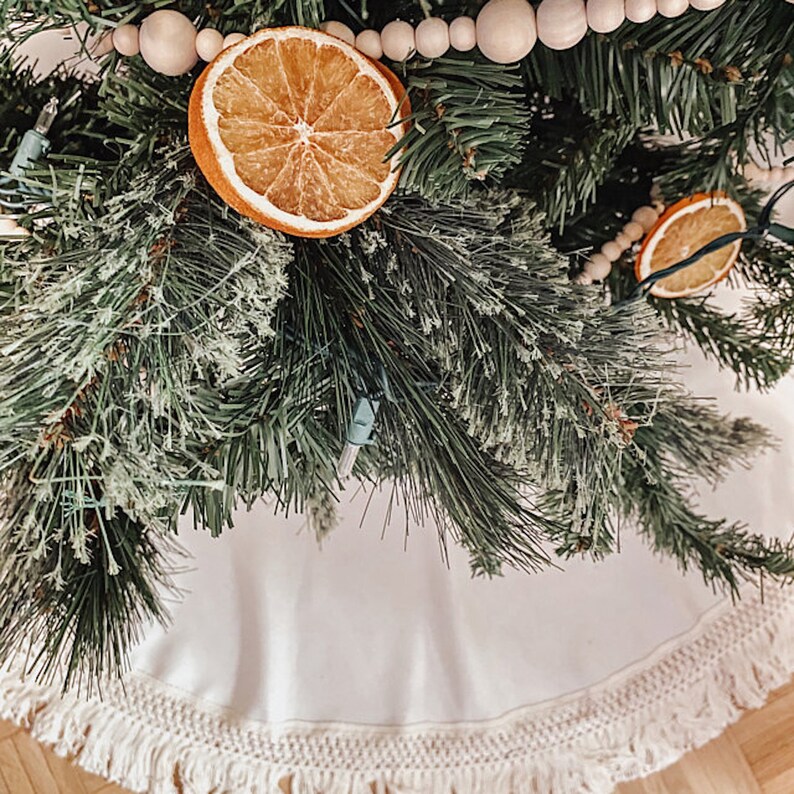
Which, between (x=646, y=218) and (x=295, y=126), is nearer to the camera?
(x=295, y=126)

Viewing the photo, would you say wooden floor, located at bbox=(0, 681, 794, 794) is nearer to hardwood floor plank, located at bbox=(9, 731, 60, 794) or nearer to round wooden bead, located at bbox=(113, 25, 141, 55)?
hardwood floor plank, located at bbox=(9, 731, 60, 794)

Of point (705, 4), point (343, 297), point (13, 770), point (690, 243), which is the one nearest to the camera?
point (705, 4)

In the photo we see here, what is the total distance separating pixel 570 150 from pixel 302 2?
0.77 feet

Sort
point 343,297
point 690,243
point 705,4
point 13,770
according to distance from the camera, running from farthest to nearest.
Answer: point 13,770, point 690,243, point 343,297, point 705,4

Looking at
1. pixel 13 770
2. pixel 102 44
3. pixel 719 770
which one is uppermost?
pixel 102 44

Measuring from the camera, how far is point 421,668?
859mm

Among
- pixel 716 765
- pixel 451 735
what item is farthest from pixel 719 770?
pixel 451 735

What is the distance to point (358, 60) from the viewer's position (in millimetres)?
356

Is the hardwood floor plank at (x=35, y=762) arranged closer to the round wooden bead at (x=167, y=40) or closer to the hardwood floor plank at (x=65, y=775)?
the hardwood floor plank at (x=65, y=775)

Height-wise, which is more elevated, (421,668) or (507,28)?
(507,28)

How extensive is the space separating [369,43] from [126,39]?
106 millimetres

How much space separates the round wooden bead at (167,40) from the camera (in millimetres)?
350

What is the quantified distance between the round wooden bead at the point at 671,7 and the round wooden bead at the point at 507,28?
0.16 ft

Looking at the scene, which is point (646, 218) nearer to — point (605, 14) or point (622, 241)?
point (622, 241)
